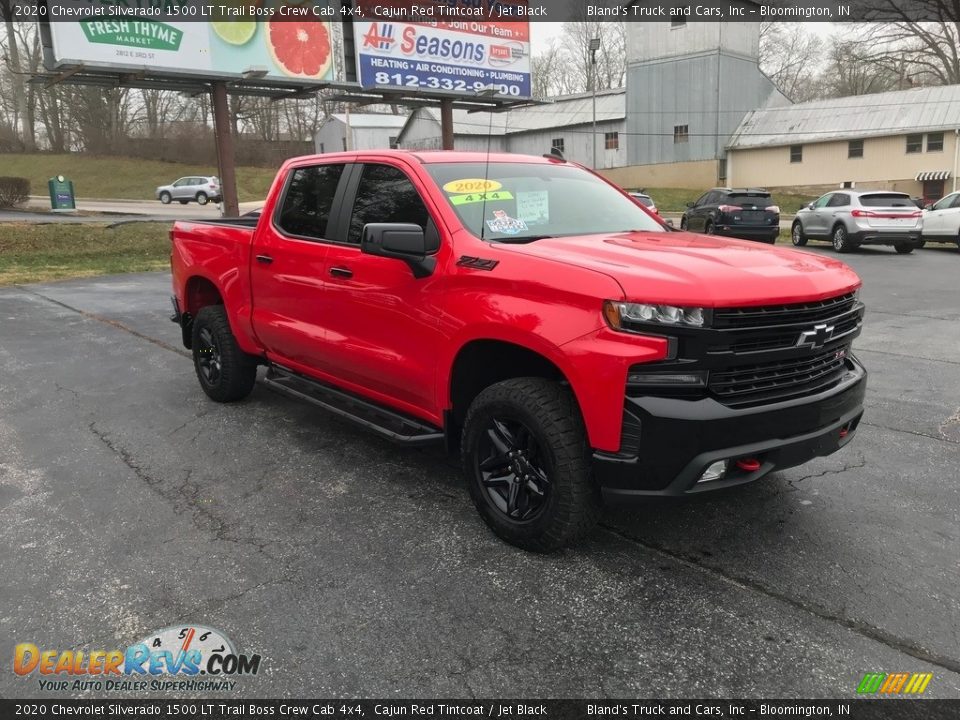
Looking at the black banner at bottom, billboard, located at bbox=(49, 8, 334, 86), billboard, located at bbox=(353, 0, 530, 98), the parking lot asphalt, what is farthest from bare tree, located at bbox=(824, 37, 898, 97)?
the black banner at bottom

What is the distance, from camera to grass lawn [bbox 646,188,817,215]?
116 ft

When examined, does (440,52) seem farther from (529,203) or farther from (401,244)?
(401,244)

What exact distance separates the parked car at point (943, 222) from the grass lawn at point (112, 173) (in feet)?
118

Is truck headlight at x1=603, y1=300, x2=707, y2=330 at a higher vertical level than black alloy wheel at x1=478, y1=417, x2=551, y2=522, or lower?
higher

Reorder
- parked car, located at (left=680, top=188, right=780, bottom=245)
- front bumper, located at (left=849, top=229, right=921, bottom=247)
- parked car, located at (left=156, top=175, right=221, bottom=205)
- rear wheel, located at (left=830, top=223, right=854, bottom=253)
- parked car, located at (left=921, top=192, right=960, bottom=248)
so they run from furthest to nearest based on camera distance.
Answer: parked car, located at (left=156, top=175, right=221, bottom=205), parked car, located at (left=680, top=188, right=780, bottom=245), rear wheel, located at (left=830, top=223, right=854, bottom=253), parked car, located at (left=921, top=192, right=960, bottom=248), front bumper, located at (left=849, top=229, right=921, bottom=247)

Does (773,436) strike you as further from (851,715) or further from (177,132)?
(177,132)

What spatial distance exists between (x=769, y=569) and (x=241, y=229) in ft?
13.8

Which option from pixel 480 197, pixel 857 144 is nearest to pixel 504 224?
pixel 480 197

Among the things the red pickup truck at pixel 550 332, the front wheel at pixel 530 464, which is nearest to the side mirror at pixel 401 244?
the red pickup truck at pixel 550 332

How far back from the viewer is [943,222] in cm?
1781

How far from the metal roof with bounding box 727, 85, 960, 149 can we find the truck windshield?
37811 millimetres

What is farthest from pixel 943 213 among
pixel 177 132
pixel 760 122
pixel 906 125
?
pixel 177 132

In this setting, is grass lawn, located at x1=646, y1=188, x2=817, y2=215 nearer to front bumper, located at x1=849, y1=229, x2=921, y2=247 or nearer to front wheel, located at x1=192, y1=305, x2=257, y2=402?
front bumper, located at x1=849, y1=229, x2=921, y2=247

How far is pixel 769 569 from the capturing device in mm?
3193
